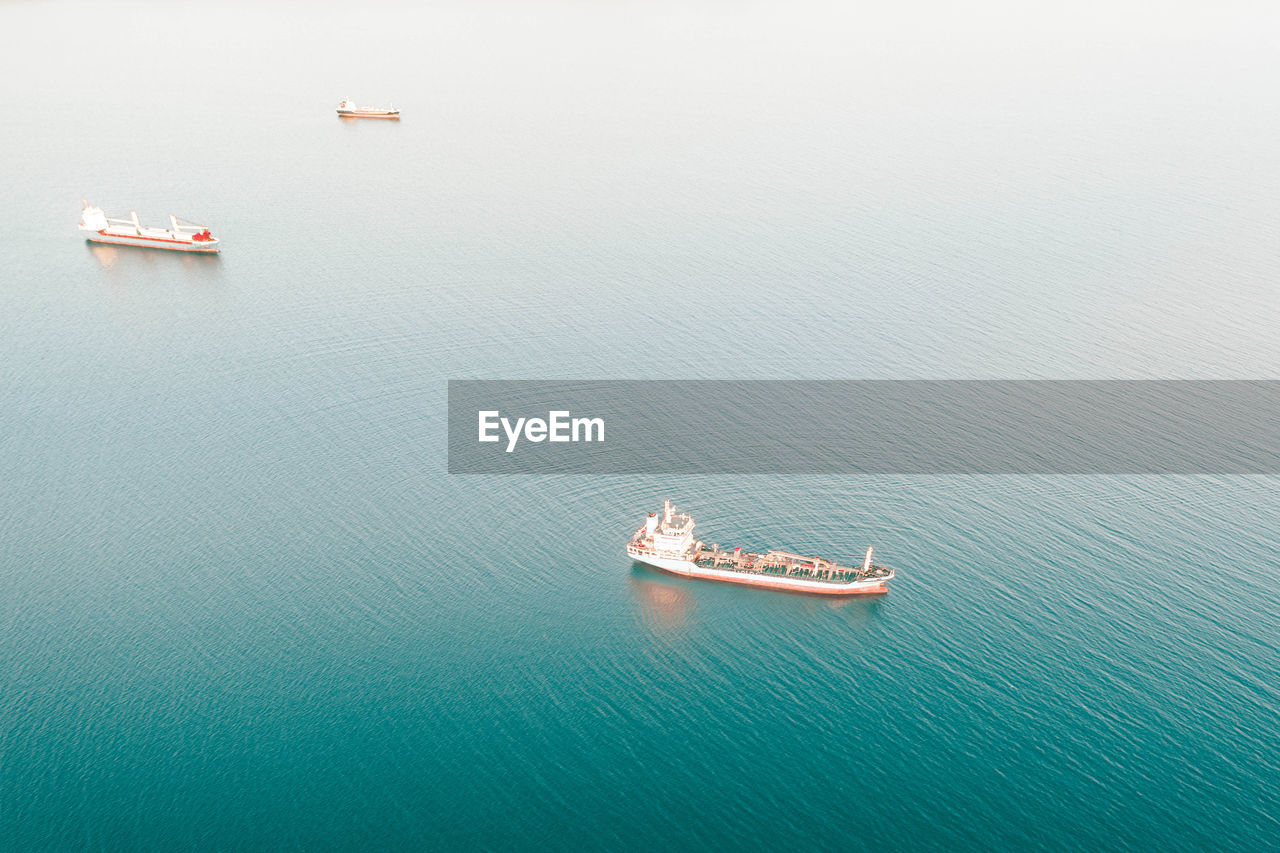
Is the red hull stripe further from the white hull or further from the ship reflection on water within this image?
the ship reflection on water

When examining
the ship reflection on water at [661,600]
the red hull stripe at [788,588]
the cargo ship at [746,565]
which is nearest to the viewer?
the ship reflection on water at [661,600]

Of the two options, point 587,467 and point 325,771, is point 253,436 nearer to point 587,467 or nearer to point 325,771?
point 587,467

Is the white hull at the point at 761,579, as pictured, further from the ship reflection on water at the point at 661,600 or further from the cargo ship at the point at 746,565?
the ship reflection on water at the point at 661,600

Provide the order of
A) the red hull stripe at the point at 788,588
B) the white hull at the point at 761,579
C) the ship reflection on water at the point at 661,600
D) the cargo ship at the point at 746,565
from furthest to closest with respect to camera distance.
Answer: the cargo ship at the point at 746,565
the red hull stripe at the point at 788,588
the white hull at the point at 761,579
the ship reflection on water at the point at 661,600

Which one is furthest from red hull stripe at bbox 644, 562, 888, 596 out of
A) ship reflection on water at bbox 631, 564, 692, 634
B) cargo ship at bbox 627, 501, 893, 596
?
ship reflection on water at bbox 631, 564, 692, 634

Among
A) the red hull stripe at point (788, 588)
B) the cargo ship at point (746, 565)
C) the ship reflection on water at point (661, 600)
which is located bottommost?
the ship reflection on water at point (661, 600)

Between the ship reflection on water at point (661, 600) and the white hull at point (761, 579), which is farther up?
the white hull at point (761, 579)

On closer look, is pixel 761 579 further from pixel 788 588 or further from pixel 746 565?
pixel 788 588

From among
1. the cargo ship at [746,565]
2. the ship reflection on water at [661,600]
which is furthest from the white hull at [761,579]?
the ship reflection on water at [661,600]
